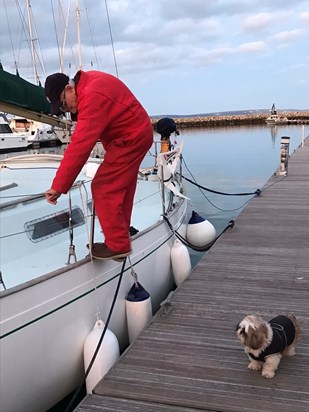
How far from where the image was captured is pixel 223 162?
25656 millimetres

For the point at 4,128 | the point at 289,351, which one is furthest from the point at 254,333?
the point at 4,128

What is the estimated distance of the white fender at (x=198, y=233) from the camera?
722 cm

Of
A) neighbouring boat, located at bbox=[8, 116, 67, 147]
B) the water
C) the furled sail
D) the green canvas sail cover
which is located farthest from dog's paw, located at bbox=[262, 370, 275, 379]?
neighbouring boat, located at bbox=[8, 116, 67, 147]

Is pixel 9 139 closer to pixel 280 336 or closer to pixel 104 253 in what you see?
pixel 104 253

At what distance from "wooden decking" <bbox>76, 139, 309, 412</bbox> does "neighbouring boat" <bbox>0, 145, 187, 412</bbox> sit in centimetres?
37

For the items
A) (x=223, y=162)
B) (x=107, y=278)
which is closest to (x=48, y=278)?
(x=107, y=278)

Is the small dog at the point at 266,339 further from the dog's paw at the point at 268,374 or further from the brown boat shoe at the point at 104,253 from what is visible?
the brown boat shoe at the point at 104,253

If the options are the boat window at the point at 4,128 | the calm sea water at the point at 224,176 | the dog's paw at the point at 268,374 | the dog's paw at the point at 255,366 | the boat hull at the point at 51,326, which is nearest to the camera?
the boat hull at the point at 51,326

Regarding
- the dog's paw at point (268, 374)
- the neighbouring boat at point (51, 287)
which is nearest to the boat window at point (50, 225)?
the neighbouring boat at point (51, 287)

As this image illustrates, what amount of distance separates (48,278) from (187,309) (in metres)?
1.85

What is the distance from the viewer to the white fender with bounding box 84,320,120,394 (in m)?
3.66

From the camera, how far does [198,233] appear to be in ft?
23.6

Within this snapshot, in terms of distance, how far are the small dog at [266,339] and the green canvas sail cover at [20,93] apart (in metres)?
3.26

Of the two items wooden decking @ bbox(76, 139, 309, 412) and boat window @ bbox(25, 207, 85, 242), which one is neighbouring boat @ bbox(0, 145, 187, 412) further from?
wooden decking @ bbox(76, 139, 309, 412)
